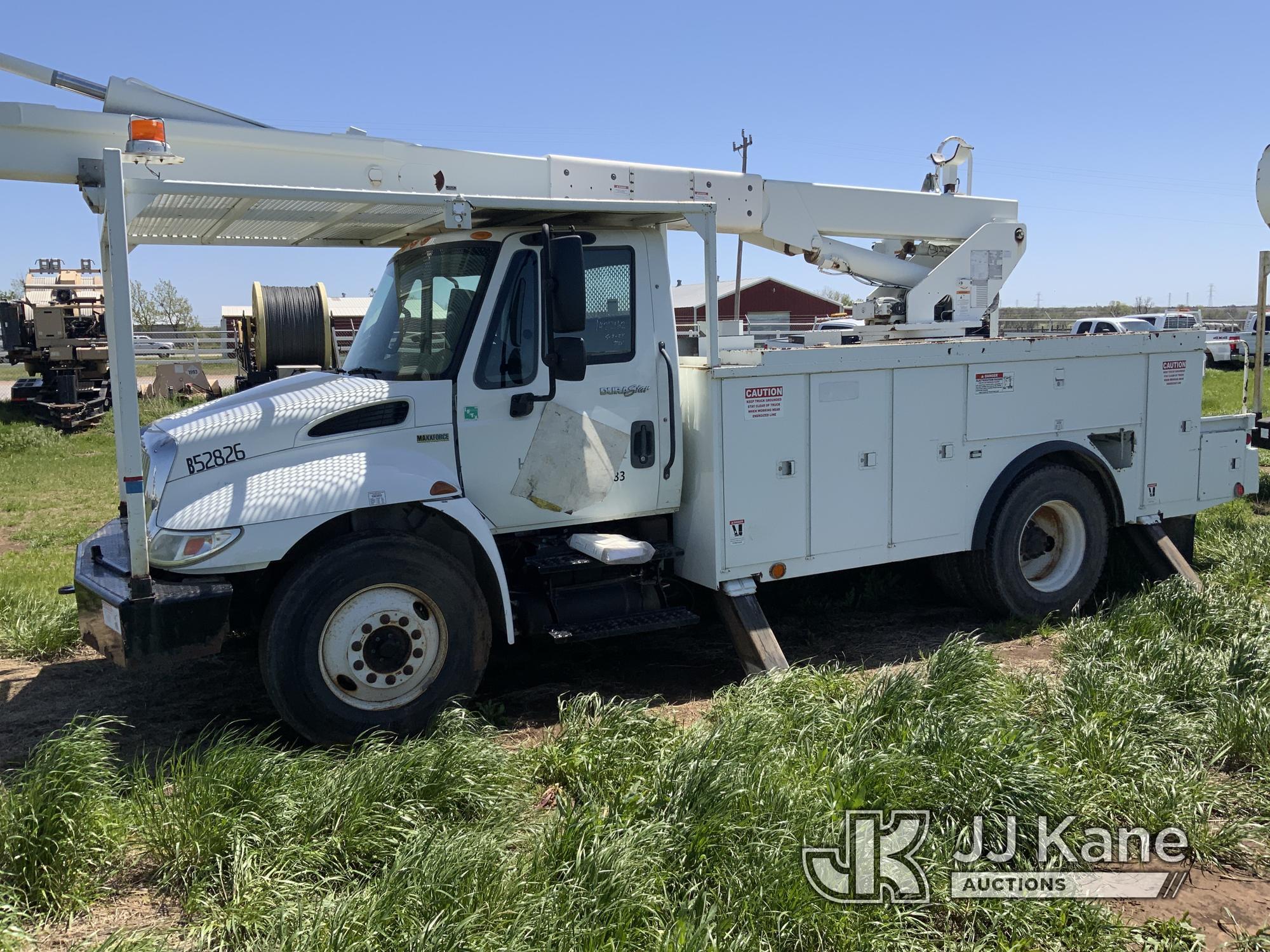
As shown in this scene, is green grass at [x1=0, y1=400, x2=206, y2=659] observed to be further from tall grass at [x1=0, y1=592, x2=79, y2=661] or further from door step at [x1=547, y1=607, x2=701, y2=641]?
door step at [x1=547, y1=607, x2=701, y2=641]

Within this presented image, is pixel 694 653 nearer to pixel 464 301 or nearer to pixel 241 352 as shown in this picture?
pixel 464 301

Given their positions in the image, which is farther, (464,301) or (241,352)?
(241,352)

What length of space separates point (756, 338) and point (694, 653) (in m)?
2.63

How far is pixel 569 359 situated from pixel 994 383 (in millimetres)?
3125

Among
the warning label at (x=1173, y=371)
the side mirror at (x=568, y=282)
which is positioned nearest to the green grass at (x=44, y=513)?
the side mirror at (x=568, y=282)

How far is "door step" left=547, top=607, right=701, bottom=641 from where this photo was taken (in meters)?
5.82

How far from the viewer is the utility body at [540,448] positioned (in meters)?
5.22

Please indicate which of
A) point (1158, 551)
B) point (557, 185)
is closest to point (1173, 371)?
point (1158, 551)

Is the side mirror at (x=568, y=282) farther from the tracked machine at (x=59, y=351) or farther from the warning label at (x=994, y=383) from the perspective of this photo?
the tracked machine at (x=59, y=351)

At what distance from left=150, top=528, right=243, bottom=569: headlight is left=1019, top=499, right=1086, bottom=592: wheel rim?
532 centimetres

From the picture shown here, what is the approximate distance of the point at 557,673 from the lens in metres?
6.79

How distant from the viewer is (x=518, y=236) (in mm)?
5938

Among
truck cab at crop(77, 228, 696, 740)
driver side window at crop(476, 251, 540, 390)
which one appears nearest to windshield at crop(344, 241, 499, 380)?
truck cab at crop(77, 228, 696, 740)

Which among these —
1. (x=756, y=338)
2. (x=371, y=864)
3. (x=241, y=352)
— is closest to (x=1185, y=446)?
(x=756, y=338)
